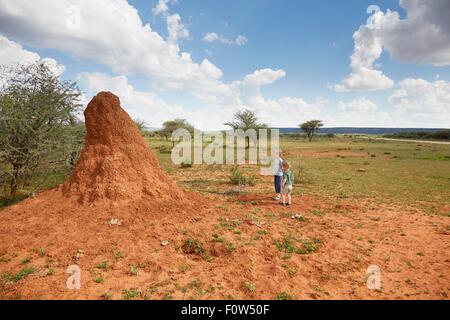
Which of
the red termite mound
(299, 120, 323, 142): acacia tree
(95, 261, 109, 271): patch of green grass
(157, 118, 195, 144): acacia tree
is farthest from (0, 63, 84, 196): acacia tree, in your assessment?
(299, 120, 323, 142): acacia tree

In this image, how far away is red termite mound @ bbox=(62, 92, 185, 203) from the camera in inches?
261

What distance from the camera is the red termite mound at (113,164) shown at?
21.7 feet

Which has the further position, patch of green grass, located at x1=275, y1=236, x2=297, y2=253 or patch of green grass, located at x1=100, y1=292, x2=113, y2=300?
patch of green grass, located at x1=275, y1=236, x2=297, y2=253

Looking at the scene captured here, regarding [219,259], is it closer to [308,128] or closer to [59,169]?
[59,169]

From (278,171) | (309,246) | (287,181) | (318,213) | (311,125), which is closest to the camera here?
(309,246)

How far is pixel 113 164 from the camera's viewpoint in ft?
22.5

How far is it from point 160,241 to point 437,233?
6505mm

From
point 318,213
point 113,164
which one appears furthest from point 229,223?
point 113,164

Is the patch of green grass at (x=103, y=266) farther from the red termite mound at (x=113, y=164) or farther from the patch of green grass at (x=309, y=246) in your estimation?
the patch of green grass at (x=309, y=246)

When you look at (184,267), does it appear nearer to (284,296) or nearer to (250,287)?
(250,287)

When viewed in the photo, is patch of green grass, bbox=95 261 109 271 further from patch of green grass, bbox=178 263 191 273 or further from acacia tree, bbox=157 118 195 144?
acacia tree, bbox=157 118 195 144

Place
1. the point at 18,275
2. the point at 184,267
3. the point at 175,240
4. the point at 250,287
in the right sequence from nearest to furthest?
the point at 250,287 < the point at 18,275 < the point at 184,267 < the point at 175,240

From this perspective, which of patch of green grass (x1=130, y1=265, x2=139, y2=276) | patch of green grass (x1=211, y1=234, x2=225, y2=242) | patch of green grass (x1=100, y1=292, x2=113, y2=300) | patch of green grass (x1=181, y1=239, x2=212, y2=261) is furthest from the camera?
patch of green grass (x1=211, y1=234, x2=225, y2=242)
